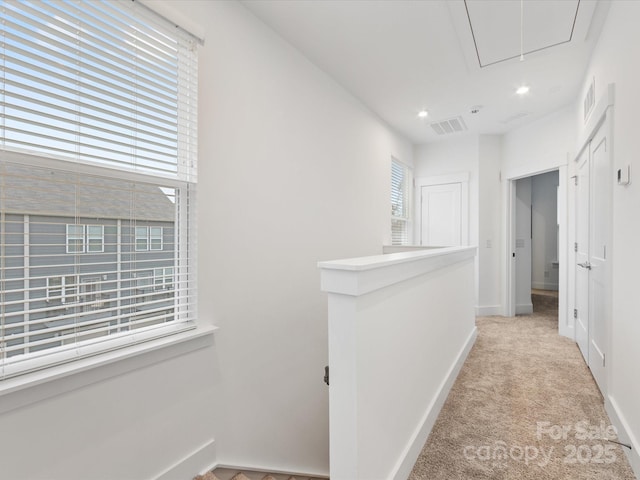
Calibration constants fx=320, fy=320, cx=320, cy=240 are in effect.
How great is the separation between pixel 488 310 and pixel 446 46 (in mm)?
3859

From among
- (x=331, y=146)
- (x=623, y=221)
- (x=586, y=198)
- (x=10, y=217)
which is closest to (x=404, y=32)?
(x=331, y=146)

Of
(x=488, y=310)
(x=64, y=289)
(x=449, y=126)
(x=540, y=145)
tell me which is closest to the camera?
(x=64, y=289)

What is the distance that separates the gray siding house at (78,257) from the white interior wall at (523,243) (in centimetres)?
536

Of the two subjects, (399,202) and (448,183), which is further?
(448,183)

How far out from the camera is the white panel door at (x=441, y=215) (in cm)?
527

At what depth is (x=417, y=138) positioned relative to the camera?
211 inches

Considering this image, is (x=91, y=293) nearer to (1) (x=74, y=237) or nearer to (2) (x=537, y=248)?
(1) (x=74, y=237)

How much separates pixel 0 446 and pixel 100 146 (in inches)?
49.6

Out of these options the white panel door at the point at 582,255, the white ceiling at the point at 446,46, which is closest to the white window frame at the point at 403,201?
the white ceiling at the point at 446,46

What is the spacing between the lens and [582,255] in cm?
319

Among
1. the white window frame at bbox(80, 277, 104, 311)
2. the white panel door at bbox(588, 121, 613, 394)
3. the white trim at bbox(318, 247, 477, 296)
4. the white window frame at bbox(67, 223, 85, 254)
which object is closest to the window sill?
the white window frame at bbox(80, 277, 104, 311)

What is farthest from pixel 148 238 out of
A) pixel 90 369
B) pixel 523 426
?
pixel 523 426

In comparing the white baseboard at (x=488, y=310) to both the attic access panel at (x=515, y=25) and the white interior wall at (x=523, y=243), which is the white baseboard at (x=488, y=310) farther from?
the attic access panel at (x=515, y=25)

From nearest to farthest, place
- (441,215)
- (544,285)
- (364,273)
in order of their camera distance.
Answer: (364,273), (441,215), (544,285)
